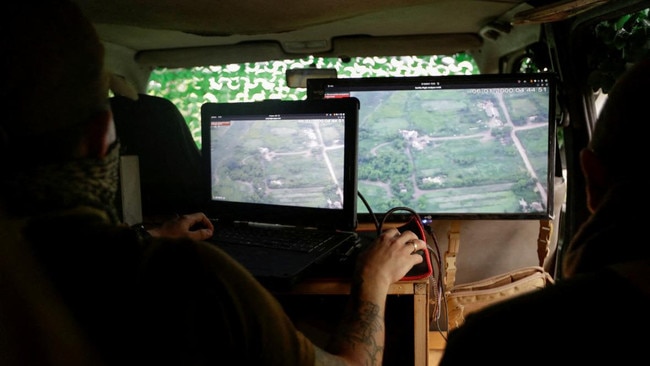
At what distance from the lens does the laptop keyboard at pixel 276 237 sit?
4.37 ft

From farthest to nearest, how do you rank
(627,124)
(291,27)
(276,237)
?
(291,27)
(276,237)
(627,124)

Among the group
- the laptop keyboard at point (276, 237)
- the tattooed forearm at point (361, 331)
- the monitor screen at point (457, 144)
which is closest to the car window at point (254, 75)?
the monitor screen at point (457, 144)

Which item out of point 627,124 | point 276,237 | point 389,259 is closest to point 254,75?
point 276,237

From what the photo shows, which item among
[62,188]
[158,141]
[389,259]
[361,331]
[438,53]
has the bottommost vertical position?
[361,331]

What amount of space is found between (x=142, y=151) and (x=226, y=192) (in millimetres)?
671

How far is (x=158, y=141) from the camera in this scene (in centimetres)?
210

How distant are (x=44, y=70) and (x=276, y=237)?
0.82 metres

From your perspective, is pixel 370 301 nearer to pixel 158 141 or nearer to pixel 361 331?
pixel 361 331

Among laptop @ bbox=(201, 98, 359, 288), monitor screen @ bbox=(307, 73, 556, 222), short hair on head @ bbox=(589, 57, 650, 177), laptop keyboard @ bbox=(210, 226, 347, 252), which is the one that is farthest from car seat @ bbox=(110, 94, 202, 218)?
short hair on head @ bbox=(589, 57, 650, 177)

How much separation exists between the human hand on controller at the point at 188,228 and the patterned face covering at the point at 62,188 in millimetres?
674

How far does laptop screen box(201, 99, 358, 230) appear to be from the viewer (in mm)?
1439

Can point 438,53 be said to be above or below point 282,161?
above

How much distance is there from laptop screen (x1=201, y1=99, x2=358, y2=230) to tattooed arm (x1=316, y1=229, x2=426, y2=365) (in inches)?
9.0

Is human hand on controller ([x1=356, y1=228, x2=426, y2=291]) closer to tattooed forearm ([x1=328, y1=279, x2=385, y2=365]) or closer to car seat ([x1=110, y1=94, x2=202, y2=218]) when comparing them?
tattooed forearm ([x1=328, y1=279, x2=385, y2=365])
